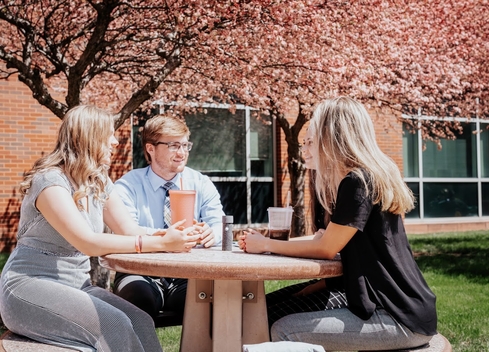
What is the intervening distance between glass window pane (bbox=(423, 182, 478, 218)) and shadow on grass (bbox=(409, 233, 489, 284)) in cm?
138

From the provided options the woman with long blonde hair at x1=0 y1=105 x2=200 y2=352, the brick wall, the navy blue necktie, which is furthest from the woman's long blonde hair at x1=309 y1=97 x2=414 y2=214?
the brick wall

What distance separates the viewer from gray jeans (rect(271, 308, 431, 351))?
2611mm

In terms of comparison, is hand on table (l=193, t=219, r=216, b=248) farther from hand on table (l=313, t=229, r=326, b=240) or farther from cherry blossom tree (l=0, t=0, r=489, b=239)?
cherry blossom tree (l=0, t=0, r=489, b=239)

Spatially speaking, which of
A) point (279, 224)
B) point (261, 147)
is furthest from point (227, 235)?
point (261, 147)

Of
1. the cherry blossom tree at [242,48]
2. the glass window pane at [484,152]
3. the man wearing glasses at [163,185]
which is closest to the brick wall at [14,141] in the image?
the cherry blossom tree at [242,48]

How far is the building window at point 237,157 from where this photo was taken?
1193 centimetres

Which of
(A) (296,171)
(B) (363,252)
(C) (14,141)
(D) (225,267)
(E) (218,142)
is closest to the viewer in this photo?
(D) (225,267)

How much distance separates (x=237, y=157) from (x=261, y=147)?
1.77 ft

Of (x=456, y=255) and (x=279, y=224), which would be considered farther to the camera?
(x=456, y=255)

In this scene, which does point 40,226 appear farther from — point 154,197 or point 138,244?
point 154,197

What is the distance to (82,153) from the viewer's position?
296 cm

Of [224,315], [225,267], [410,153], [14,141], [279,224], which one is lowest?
[224,315]

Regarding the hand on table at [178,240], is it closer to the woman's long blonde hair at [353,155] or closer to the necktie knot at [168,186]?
the woman's long blonde hair at [353,155]

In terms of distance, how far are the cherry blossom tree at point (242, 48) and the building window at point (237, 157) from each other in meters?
2.43
